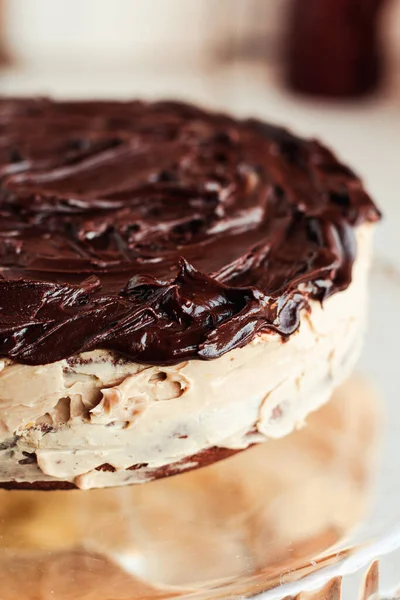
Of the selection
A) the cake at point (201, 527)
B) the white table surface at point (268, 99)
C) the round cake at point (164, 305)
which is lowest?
the white table surface at point (268, 99)

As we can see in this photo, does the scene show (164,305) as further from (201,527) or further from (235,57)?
(235,57)

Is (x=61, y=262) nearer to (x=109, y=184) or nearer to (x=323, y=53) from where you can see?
(x=109, y=184)

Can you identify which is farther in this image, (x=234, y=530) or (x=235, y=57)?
(x=235, y=57)

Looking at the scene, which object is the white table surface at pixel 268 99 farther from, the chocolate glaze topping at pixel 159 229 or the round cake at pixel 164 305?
the round cake at pixel 164 305

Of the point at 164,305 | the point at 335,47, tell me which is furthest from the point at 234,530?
the point at 335,47

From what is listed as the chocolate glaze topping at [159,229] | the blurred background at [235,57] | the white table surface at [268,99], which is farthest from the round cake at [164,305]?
the blurred background at [235,57]

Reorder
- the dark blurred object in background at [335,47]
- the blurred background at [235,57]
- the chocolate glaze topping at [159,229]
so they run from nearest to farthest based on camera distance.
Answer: the chocolate glaze topping at [159,229] → the dark blurred object in background at [335,47] → the blurred background at [235,57]

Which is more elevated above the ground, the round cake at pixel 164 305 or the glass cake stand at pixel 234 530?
the round cake at pixel 164 305
